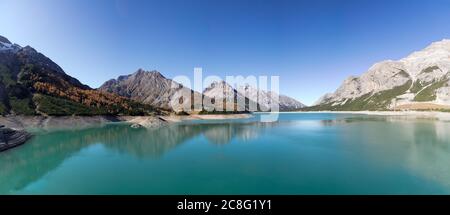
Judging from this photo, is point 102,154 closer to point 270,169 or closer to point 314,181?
point 270,169

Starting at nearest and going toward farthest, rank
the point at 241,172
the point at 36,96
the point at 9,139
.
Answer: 1. the point at 241,172
2. the point at 9,139
3. the point at 36,96

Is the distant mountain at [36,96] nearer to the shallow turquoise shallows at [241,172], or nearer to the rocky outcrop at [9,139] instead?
the rocky outcrop at [9,139]

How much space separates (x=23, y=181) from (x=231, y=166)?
17.8 m

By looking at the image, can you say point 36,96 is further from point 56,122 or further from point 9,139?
point 9,139

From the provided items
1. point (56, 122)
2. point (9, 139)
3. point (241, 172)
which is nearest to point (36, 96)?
point (56, 122)

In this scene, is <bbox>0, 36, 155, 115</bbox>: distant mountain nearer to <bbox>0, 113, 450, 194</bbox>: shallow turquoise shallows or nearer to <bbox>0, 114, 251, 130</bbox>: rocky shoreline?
<bbox>0, 114, 251, 130</bbox>: rocky shoreline

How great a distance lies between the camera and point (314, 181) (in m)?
16.8

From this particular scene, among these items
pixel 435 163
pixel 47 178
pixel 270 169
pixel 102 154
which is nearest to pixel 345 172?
pixel 270 169

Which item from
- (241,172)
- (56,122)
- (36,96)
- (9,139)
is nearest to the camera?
(241,172)

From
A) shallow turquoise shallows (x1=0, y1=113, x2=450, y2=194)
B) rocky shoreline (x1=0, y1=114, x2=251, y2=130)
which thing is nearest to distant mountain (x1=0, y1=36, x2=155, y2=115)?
rocky shoreline (x1=0, y1=114, x2=251, y2=130)

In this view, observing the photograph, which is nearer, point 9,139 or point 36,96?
point 9,139

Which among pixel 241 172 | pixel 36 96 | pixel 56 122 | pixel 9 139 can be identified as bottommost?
pixel 241 172

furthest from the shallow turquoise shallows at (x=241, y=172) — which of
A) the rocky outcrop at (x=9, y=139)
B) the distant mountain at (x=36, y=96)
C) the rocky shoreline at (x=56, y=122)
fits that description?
the distant mountain at (x=36, y=96)
